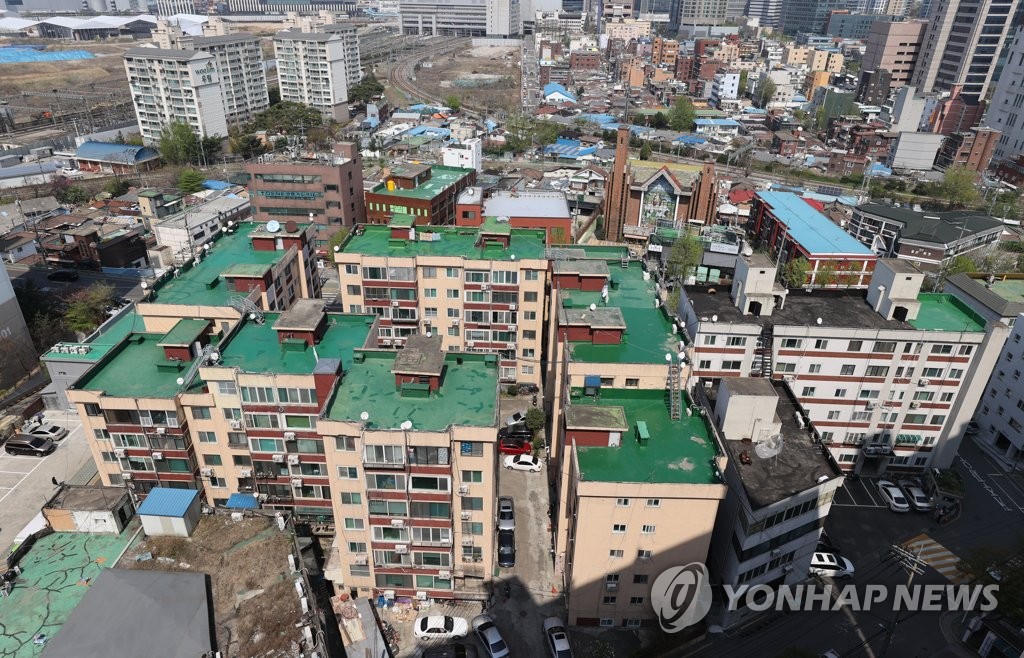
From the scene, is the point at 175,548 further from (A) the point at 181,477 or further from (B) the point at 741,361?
(B) the point at 741,361

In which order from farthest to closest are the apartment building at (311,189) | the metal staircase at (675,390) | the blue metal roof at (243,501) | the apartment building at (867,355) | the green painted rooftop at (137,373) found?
1. the apartment building at (311,189)
2. the apartment building at (867,355)
3. the blue metal roof at (243,501)
4. the green painted rooftop at (137,373)
5. the metal staircase at (675,390)

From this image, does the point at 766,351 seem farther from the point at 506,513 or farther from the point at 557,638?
the point at 557,638

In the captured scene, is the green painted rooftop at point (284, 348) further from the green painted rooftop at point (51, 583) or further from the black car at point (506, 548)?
the black car at point (506, 548)

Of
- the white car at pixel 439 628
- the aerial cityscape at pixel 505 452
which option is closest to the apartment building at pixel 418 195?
the aerial cityscape at pixel 505 452

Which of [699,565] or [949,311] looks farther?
[949,311]

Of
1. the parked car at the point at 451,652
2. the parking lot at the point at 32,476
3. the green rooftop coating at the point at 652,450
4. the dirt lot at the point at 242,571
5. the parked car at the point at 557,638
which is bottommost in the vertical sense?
the parking lot at the point at 32,476

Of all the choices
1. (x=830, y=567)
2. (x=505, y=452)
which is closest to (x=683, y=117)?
(x=505, y=452)

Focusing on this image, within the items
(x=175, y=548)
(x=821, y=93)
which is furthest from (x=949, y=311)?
(x=821, y=93)

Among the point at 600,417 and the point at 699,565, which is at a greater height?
the point at 600,417
